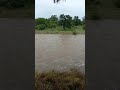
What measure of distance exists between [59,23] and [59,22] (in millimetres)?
31

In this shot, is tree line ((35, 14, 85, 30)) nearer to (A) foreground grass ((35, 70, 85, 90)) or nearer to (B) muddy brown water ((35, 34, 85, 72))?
(B) muddy brown water ((35, 34, 85, 72))

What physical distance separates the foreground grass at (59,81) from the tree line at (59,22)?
861mm

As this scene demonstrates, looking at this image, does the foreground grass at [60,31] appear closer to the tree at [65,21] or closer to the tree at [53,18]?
the tree at [65,21]

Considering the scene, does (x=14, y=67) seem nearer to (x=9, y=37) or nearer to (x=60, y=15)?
(x=9, y=37)

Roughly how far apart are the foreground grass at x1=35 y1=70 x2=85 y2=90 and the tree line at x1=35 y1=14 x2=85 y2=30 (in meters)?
0.86

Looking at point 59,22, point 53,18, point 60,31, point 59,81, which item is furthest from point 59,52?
point 59,81

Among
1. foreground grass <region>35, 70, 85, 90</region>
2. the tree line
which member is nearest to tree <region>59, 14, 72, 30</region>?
the tree line

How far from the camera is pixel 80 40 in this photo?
4773 mm

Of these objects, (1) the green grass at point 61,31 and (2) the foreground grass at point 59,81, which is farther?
(1) the green grass at point 61,31

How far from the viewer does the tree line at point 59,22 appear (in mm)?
4406

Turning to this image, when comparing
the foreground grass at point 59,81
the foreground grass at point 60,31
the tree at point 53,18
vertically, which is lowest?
the foreground grass at point 59,81

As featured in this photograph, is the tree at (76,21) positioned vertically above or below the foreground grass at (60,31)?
above

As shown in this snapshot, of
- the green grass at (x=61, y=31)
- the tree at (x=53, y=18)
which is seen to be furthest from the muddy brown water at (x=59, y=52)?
the tree at (x=53, y=18)

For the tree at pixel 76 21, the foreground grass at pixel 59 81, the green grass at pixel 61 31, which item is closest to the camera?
the foreground grass at pixel 59 81
